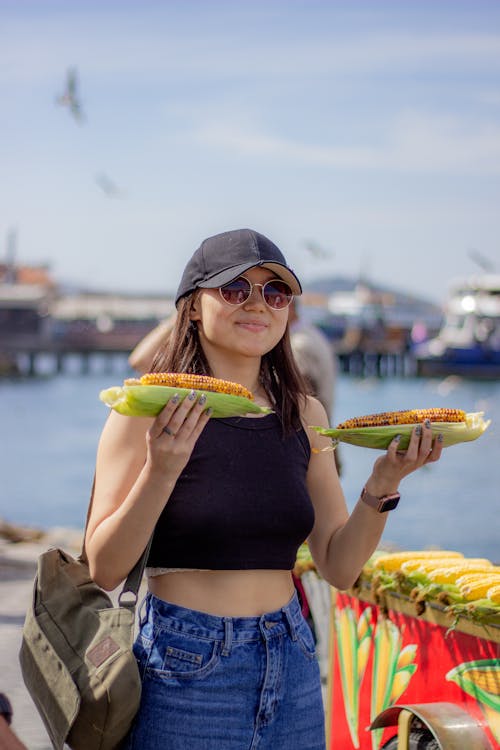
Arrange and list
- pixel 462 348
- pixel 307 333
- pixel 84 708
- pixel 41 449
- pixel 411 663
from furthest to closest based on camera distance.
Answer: pixel 462 348, pixel 41 449, pixel 307 333, pixel 411 663, pixel 84 708

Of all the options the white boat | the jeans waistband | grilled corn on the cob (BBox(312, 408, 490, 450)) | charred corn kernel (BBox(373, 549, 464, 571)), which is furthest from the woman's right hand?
the white boat

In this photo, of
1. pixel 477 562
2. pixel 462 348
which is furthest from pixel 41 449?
pixel 477 562

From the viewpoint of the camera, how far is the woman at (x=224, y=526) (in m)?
2.40

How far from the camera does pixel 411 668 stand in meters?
3.49

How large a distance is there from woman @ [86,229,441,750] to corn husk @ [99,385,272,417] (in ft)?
0.11

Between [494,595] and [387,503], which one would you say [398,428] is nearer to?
[387,503]

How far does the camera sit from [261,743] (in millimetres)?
2443

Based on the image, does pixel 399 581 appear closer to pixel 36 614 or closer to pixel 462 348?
pixel 36 614

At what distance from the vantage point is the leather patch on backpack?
2359mm

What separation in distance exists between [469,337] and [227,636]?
8495cm

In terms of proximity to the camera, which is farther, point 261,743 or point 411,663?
point 411,663

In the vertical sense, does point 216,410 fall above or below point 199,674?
above

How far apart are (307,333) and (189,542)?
3.14m

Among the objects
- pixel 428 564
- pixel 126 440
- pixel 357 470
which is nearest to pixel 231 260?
pixel 126 440
